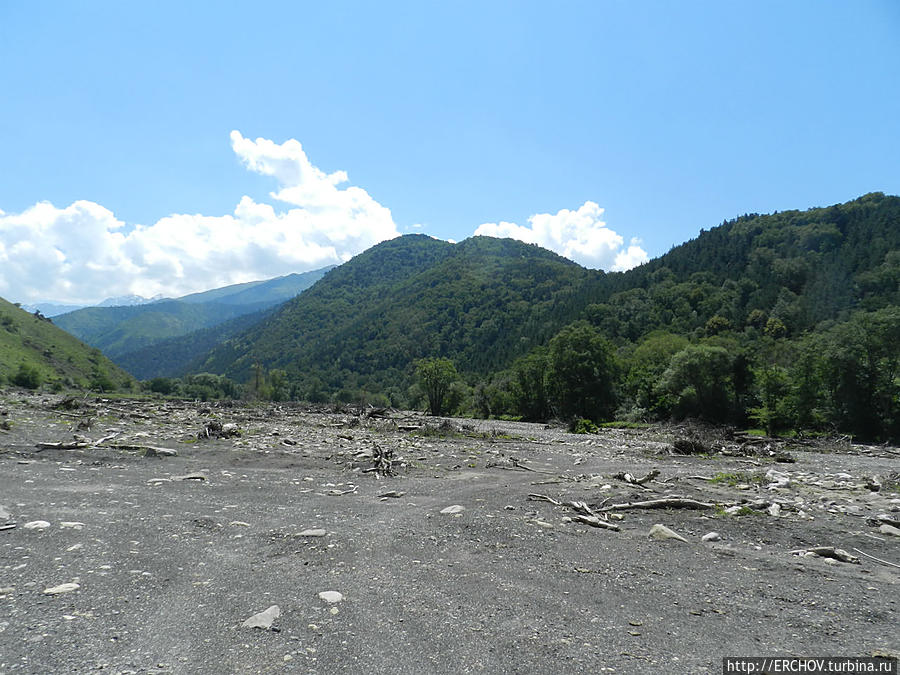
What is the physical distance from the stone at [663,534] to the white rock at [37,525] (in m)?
10.6

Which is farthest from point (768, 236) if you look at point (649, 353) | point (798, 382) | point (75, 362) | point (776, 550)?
point (75, 362)

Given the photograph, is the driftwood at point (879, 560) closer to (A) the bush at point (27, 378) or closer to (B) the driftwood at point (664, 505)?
(B) the driftwood at point (664, 505)

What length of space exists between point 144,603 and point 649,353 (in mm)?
85303

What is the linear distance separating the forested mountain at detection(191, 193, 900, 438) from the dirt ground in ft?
97.5

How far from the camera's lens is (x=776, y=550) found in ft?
25.1

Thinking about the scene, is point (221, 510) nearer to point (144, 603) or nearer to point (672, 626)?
point (144, 603)

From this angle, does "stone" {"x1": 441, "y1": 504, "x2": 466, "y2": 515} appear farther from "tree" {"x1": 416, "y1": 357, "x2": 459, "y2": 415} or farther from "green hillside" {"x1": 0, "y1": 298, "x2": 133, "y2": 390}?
"green hillside" {"x1": 0, "y1": 298, "x2": 133, "y2": 390}

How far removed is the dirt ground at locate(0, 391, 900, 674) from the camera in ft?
14.2

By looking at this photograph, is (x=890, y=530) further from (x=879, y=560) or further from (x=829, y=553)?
(x=829, y=553)

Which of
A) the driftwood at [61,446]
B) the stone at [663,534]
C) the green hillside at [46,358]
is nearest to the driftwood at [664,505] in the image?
the stone at [663,534]

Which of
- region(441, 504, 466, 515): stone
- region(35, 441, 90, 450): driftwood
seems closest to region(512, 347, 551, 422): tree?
region(35, 441, 90, 450): driftwood

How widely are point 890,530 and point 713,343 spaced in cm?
7800

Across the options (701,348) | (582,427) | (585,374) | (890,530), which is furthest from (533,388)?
(890,530)

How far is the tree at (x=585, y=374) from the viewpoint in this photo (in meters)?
59.3
